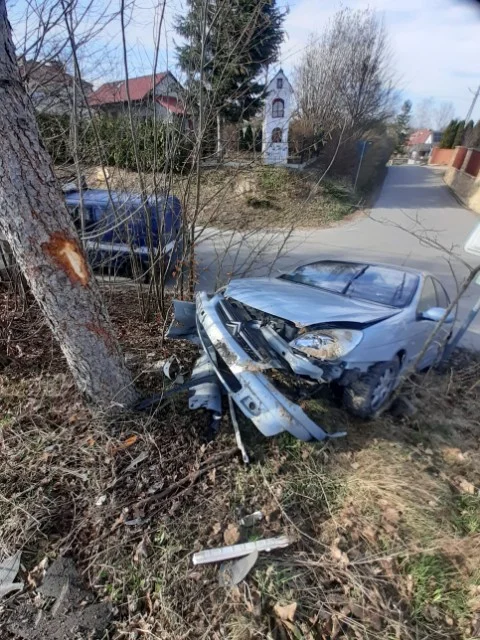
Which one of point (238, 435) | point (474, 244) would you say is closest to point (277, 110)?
point (474, 244)

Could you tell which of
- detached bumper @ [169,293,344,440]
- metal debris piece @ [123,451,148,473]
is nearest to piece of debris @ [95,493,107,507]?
metal debris piece @ [123,451,148,473]

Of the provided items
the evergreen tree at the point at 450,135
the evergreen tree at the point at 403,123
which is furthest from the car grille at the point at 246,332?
the evergreen tree at the point at 403,123

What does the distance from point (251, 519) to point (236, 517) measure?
10 centimetres

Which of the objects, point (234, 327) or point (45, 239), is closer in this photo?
point (45, 239)

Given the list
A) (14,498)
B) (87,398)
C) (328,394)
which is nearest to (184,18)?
(87,398)

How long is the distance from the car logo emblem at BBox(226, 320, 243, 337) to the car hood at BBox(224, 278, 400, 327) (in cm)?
27

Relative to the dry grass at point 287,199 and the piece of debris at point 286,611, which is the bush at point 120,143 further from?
the piece of debris at point 286,611

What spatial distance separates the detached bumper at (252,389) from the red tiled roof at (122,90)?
265 cm

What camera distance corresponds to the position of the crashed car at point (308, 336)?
2641 mm

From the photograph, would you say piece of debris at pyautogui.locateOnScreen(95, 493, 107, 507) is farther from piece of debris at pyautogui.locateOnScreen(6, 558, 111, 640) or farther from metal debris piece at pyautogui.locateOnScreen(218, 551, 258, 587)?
metal debris piece at pyautogui.locateOnScreen(218, 551, 258, 587)

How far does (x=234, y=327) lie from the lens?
313 cm

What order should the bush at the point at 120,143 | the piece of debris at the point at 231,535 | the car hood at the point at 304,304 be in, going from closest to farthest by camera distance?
the piece of debris at the point at 231,535, the car hood at the point at 304,304, the bush at the point at 120,143

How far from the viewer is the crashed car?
264 centimetres

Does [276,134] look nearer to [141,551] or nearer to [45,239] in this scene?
[45,239]
